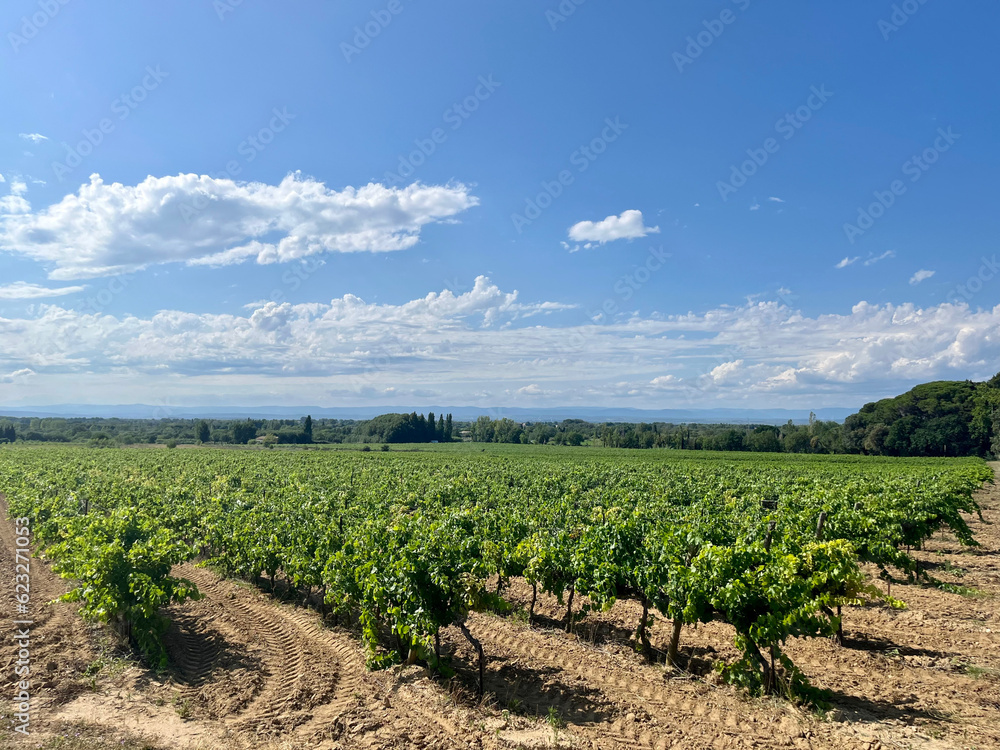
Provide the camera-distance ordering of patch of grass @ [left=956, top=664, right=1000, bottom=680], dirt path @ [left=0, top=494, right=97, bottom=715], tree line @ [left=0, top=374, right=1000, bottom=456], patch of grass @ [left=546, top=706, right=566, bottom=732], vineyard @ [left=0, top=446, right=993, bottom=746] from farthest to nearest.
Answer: tree line @ [left=0, top=374, right=1000, bottom=456] < patch of grass @ [left=956, top=664, right=1000, bottom=680] < dirt path @ [left=0, top=494, right=97, bottom=715] < vineyard @ [left=0, top=446, right=993, bottom=746] < patch of grass @ [left=546, top=706, right=566, bottom=732]

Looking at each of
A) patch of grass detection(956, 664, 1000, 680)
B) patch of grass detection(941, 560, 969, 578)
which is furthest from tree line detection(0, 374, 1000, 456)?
patch of grass detection(956, 664, 1000, 680)

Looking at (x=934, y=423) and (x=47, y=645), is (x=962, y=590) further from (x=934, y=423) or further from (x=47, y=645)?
(x=934, y=423)

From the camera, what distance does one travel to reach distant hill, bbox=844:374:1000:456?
88.8 meters

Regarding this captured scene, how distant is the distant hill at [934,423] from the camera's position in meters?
88.8

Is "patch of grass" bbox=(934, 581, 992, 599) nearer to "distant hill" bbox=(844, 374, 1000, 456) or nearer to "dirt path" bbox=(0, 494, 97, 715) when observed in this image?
"dirt path" bbox=(0, 494, 97, 715)

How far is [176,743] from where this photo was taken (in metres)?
7.52

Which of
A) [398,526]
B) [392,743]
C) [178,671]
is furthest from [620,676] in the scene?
[178,671]

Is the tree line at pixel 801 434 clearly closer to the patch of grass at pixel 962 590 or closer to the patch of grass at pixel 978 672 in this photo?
the patch of grass at pixel 962 590

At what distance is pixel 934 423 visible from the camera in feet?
301

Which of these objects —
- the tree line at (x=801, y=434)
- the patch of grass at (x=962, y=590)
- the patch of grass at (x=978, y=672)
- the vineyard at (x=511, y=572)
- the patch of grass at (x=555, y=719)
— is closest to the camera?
the patch of grass at (x=555, y=719)

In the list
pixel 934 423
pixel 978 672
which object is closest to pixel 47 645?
pixel 978 672

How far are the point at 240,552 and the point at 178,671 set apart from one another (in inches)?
227

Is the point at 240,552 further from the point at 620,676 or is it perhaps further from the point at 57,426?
the point at 57,426

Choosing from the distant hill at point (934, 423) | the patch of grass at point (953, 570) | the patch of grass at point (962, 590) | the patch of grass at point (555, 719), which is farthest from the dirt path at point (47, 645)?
the distant hill at point (934, 423)
